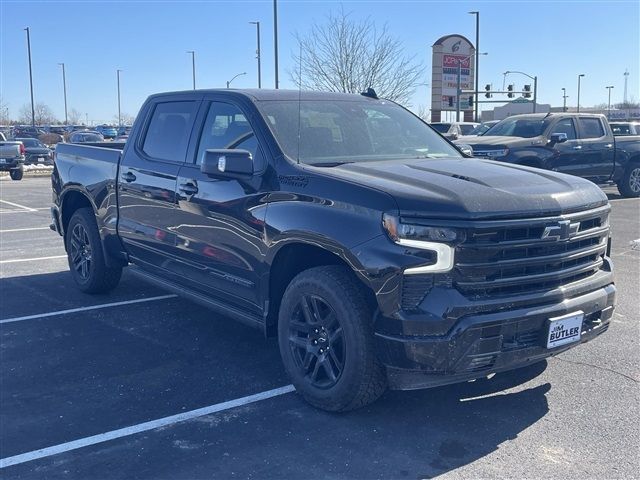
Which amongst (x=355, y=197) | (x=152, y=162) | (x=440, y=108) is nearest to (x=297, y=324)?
(x=355, y=197)

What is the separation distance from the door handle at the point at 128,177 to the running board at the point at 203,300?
2.66 ft

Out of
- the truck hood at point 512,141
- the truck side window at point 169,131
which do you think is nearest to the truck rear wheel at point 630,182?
the truck hood at point 512,141

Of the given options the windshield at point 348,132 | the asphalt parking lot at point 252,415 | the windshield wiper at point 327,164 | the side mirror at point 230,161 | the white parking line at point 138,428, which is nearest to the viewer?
the asphalt parking lot at point 252,415

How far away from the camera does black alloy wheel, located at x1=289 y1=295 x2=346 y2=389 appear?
4.21 meters

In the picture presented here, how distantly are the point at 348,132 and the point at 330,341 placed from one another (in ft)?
5.76

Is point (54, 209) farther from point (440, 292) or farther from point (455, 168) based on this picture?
point (440, 292)

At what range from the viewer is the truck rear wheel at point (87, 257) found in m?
7.04

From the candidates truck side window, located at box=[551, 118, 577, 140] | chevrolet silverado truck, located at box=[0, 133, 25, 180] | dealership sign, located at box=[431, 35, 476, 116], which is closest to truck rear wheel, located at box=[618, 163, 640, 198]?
truck side window, located at box=[551, 118, 577, 140]

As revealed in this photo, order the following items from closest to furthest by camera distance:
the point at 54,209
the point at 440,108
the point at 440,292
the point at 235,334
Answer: the point at 440,292, the point at 235,334, the point at 54,209, the point at 440,108

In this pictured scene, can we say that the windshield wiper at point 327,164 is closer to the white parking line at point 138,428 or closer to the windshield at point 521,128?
the white parking line at point 138,428

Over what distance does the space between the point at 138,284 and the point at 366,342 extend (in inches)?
177

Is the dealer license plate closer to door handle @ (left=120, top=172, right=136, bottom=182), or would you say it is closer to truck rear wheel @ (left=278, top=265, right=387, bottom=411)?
truck rear wheel @ (left=278, top=265, right=387, bottom=411)

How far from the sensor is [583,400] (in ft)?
14.7

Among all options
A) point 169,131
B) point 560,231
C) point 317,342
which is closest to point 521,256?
point 560,231
